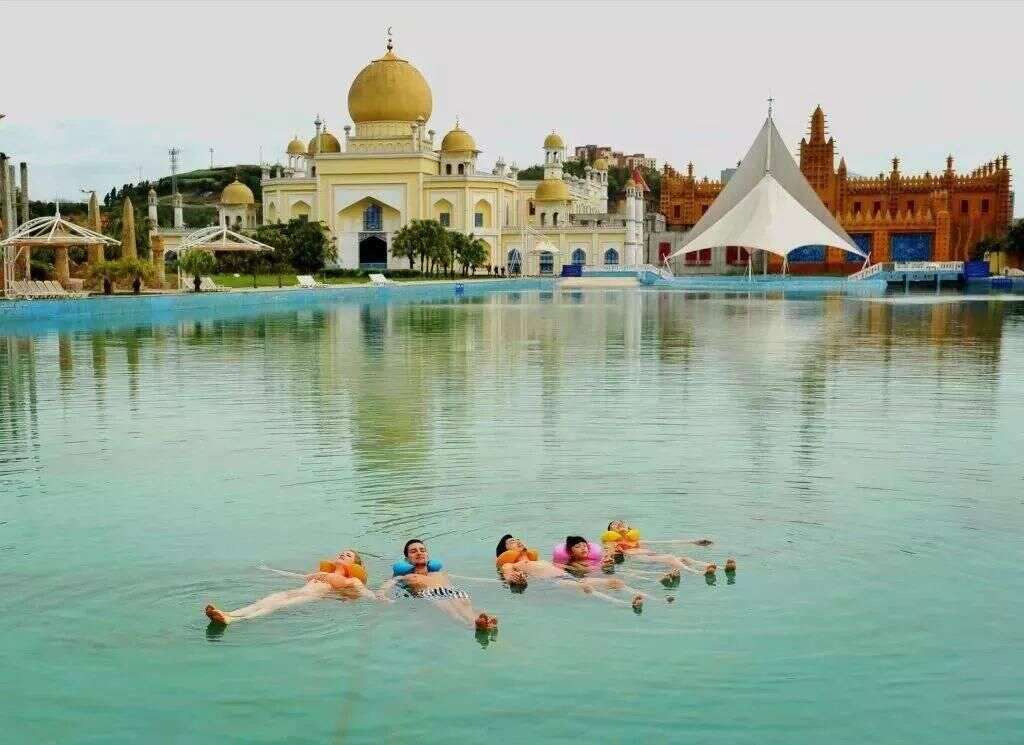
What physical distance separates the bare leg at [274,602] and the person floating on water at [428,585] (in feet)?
1.02

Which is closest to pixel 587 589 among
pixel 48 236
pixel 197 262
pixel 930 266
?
pixel 48 236

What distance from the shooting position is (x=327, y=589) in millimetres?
6039

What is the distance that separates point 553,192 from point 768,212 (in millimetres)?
13415

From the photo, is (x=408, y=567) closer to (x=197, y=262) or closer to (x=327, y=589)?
(x=327, y=589)

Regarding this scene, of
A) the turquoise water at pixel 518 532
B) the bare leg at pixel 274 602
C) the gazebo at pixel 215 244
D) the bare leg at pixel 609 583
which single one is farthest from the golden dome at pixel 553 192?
the bare leg at pixel 274 602

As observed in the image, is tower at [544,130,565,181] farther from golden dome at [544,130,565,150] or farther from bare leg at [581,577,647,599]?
bare leg at [581,577,647,599]

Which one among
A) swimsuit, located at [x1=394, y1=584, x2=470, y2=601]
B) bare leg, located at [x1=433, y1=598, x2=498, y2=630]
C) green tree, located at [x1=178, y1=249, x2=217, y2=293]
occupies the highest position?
green tree, located at [x1=178, y1=249, x2=217, y2=293]

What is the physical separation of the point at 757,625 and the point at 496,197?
5686 centimetres

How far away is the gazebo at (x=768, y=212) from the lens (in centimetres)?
5247

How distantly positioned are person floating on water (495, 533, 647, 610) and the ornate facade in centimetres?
5459

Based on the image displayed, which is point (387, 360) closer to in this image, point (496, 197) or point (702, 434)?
point (702, 434)

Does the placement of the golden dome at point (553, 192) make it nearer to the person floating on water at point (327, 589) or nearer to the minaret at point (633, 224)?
the minaret at point (633, 224)

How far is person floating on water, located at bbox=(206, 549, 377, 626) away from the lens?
19.2ft

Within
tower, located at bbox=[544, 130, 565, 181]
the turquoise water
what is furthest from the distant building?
the turquoise water
